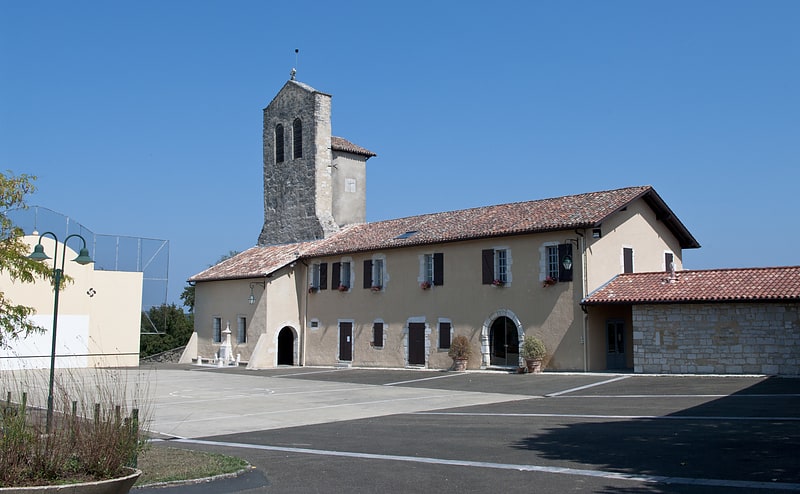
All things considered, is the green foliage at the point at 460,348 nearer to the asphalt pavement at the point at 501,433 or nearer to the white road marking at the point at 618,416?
the asphalt pavement at the point at 501,433

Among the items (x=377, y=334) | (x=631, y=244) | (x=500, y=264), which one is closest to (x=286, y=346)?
(x=377, y=334)

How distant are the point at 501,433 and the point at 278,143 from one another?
27.3 meters

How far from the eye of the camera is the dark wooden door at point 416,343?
1059 inches

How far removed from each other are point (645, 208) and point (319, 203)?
48.4 ft

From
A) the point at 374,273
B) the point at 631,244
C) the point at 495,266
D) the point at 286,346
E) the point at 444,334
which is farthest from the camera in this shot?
the point at 286,346

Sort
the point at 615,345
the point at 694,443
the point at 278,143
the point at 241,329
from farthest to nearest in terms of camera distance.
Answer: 1. the point at 278,143
2. the point at 241,329
3. the point at 615,345
4. the point at 694,443

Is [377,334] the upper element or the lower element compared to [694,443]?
upper

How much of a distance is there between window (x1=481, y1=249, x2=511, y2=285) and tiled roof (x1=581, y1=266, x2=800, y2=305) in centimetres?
320

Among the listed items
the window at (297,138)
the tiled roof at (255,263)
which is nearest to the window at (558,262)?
the tiled roof at (255,263)

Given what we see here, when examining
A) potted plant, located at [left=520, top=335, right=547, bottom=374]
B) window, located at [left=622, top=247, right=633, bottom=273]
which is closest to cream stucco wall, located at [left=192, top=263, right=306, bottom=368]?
potted plant, located at [left=520, top=335, right=547, bottom=374]

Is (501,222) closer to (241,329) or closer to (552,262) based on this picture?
(552,262)

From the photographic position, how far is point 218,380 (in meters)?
24.9

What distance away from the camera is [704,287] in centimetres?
2089

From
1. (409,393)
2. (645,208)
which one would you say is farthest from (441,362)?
(645,208)
